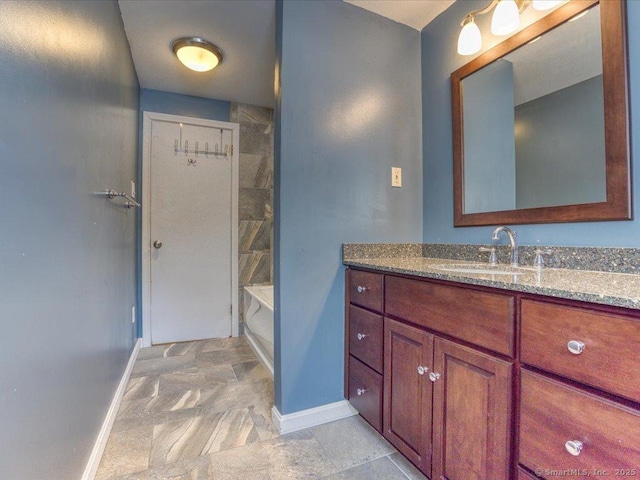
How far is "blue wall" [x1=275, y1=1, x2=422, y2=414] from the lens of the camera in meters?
1.48

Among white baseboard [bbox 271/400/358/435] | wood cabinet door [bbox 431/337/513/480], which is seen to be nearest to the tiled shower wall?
white baseboard [bbox 271/400/358/435]

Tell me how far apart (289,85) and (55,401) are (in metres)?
1.51

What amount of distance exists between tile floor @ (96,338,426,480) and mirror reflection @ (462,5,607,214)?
4.20 feet

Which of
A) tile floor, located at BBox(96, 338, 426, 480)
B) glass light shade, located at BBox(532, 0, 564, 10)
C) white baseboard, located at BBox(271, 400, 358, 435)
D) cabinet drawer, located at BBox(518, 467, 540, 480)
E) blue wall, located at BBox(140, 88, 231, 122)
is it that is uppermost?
blue wall, located at BBox(140, 88, 231, 122)

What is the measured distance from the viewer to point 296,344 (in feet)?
4.93

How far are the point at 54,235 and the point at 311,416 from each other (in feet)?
4.39

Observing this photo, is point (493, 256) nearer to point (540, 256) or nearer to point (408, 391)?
point (540, 256)

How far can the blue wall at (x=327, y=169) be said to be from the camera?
58.4 inches

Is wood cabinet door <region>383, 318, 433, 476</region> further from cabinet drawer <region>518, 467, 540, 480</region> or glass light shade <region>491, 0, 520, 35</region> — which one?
glass light shade <region>491, 0, 520, 35</region>

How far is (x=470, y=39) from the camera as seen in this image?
139cm

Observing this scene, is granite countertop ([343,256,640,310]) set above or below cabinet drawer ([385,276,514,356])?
above

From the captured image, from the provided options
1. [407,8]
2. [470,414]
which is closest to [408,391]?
[470,414]

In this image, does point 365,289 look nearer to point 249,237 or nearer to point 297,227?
point 297,227

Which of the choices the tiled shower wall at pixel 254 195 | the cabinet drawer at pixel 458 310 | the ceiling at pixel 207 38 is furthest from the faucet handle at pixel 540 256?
the tiled shower wall at pixel 254 195
